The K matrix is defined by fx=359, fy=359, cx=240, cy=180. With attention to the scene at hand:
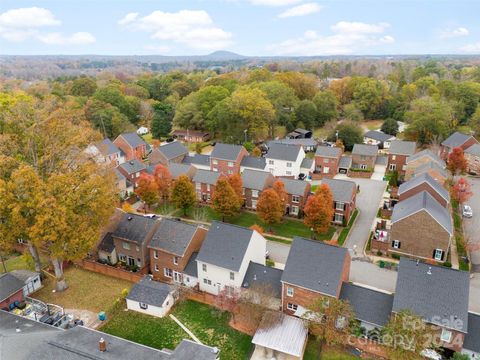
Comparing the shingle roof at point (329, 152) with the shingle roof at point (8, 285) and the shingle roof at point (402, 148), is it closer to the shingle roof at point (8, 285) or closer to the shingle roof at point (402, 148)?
the shingle roof at point (402, 148)

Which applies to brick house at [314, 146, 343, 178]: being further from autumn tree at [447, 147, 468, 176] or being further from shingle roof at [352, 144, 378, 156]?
autumn tree at [447, 147, 468, 176]

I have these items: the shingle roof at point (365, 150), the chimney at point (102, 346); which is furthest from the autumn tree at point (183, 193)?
the shingle roof at point (365, 150)

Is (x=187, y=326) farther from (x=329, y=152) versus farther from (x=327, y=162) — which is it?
(x=329, y=152)

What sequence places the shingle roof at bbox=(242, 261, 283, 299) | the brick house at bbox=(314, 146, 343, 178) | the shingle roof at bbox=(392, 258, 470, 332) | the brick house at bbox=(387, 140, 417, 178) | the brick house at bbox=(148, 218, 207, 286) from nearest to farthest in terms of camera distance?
1. the shingle roof at bbox=(392, 258, 470, 332)
2. the shingle roof at bbox=(242, 261, 283, 299)
3. the brick house at bbox=(148, 218, 207, 286)
4. the brick house at bbox=(387, 140, 417, 178)
5. the brick house at bbox=(314, 146, 343, 178)

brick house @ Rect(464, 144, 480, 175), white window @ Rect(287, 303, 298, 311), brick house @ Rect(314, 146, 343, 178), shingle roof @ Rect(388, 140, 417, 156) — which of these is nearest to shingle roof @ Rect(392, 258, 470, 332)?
white window @ Rect(287, 303, 298, 311)

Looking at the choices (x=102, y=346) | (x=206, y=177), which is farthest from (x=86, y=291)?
(x=206, y=177)

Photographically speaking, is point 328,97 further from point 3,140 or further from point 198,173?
point 3,140
